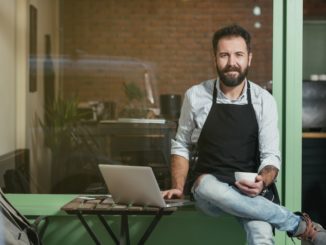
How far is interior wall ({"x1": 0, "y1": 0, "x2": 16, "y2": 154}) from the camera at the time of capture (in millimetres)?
4262

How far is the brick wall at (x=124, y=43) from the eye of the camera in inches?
→ 231

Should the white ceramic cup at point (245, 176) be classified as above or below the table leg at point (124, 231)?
above

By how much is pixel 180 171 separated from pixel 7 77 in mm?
2262

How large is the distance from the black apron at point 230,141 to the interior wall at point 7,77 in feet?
6.97

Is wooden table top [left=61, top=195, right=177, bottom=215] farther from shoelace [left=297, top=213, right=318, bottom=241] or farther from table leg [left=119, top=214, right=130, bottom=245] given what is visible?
→ shoelace [left=297, top=213, right=318, bottom=241]

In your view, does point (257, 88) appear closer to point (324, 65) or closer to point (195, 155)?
point (195, 155)

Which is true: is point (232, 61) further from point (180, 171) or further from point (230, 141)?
point (180, 171)

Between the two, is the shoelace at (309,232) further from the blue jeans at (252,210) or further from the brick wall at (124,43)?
the brick wall at (124,43)

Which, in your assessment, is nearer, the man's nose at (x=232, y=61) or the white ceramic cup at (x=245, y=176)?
the white ceramic cup at (x=245, y=176)

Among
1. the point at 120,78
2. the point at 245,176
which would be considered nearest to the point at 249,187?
the point at 245,176

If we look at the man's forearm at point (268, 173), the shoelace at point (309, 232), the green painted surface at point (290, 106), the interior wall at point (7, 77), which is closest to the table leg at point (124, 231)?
the man's forearm at point (268, 173)

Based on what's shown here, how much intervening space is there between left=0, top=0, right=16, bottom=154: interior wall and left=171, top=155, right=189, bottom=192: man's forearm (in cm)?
193

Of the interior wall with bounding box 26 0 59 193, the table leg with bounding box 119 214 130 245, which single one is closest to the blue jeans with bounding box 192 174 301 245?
the table leg with bounding box 119 214 130 245

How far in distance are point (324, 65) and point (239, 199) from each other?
349 cm
